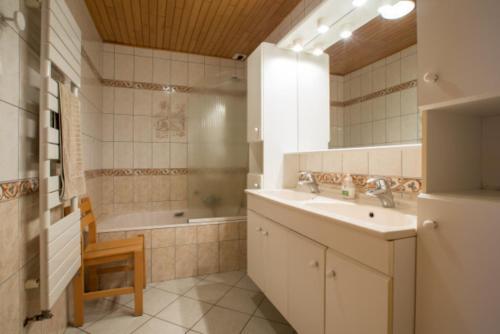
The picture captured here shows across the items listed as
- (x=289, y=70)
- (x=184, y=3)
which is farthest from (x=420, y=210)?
(x=184, y=3)

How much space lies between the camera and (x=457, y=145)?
801 millimetres

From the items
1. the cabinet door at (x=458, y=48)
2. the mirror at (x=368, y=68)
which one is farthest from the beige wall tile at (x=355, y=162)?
the cabinet door at (x=458, y=48)

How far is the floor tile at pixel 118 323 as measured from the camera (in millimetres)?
1507

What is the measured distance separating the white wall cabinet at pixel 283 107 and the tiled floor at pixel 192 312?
0.88m

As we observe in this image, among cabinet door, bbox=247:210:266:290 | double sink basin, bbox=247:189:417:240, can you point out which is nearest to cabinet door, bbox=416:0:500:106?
double sink basin, bbox=247:189:417:240

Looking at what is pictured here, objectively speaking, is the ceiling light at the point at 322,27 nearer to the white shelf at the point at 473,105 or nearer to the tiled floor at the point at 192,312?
the white shelf at the point at 473,105

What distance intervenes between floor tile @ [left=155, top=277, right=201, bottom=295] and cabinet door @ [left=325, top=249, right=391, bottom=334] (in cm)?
135

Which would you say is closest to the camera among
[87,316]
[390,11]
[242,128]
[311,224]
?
[311,224]

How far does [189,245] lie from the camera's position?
2.18m

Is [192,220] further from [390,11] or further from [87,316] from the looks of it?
[390,11]

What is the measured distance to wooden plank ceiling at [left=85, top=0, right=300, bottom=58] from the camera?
6.66 feet

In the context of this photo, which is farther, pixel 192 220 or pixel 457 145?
pixel 192 220

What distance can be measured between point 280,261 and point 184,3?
2.11m

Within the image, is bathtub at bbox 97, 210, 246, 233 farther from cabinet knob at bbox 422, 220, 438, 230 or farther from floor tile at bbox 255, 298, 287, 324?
cabinet knob at bbox 422, 220, 438, 230
